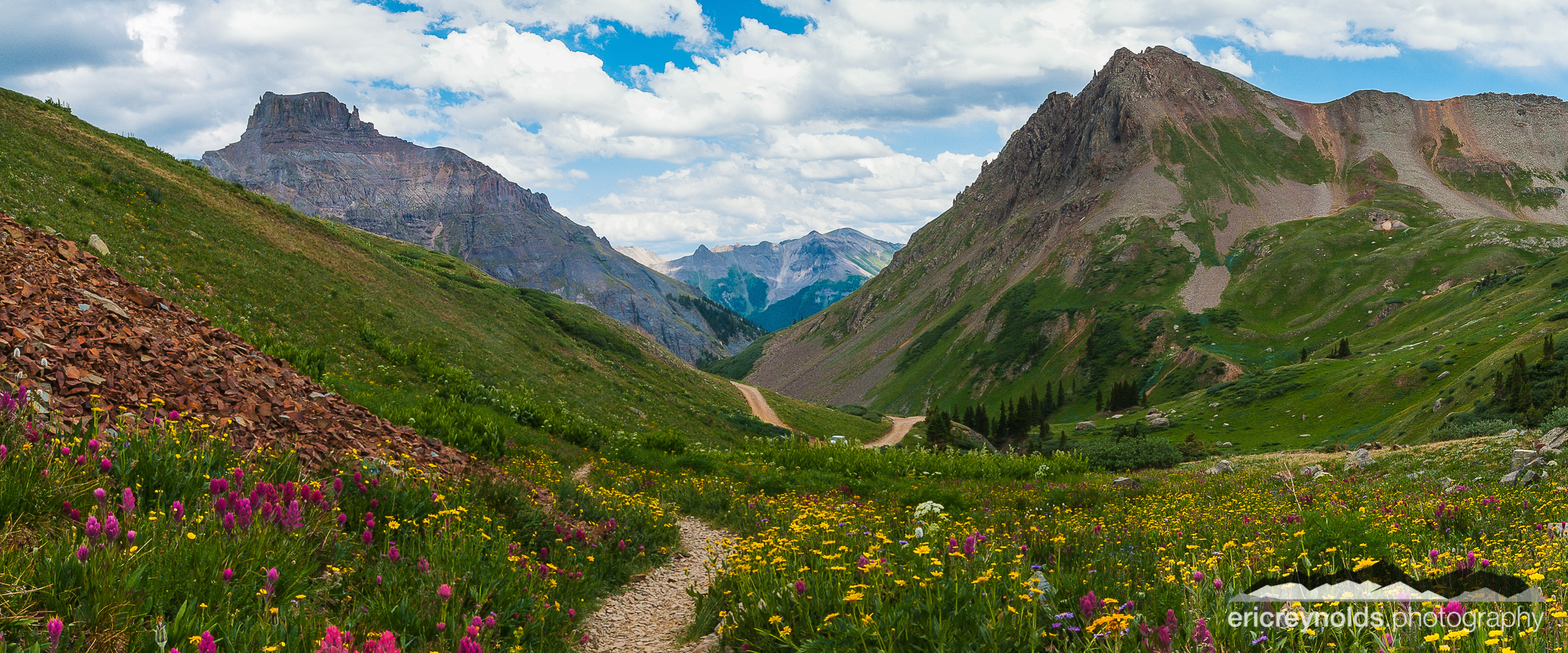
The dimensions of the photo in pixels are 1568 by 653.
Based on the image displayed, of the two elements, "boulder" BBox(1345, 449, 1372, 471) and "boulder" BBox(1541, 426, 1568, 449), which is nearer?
"boulder" BBox(1541, 426, 1568, 449)

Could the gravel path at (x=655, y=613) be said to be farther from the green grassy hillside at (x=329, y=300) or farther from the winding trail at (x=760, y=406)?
the winding trail at (x=760, y=406)

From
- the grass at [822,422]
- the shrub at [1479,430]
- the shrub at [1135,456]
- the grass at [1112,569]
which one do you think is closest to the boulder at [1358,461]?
the grass at [1112,569]

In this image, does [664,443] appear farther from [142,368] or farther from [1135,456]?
[1135,456]

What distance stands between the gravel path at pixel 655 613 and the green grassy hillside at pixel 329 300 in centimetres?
742

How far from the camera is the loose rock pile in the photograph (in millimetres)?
8594

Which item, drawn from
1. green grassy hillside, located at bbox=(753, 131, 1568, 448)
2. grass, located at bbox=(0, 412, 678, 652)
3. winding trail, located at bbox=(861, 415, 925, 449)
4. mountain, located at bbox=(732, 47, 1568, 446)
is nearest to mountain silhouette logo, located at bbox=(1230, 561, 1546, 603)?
grass, located at bbox=(0, 412, 678, 652)

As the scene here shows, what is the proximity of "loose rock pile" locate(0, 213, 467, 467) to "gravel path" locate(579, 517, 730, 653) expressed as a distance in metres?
4.45

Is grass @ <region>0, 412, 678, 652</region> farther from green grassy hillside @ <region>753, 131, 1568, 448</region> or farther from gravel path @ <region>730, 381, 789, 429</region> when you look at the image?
gravel path @ <region>730, 381, 789, 429</region>

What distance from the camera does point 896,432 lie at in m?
84.0

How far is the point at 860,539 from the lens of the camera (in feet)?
29.1

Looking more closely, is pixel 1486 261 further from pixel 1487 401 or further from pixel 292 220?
pixel 292 220

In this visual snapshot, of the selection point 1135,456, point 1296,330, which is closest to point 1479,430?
point 1135,456

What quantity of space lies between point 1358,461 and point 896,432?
64.0m

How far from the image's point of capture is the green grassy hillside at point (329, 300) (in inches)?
805
